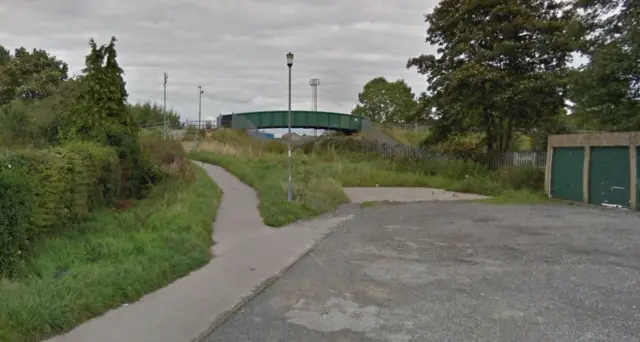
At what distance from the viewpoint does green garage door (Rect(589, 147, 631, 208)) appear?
56.6 feet

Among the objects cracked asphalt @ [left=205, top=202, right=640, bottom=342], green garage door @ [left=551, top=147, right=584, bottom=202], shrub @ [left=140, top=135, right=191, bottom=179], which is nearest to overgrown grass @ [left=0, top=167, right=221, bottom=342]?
cracked asphalt @ [left=205, top=202, right=640, bottom=342]

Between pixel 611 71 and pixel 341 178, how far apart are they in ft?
43.0

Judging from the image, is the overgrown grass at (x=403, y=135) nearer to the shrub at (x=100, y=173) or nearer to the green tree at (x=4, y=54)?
the shrub at (x=100, y=173)

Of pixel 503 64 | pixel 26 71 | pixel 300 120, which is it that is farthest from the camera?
pixel 300 120

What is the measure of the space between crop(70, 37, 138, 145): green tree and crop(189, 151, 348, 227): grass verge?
5747 millimetres

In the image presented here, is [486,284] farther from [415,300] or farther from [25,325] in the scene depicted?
[25,325]

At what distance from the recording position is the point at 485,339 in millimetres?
4898

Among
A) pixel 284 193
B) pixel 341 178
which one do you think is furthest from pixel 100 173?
pixel 341 178

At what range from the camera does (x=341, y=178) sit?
2531 cm

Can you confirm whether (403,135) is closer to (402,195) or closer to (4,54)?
(402,195)

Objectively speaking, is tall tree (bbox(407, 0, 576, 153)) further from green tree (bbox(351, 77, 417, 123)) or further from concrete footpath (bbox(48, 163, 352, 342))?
green tree (bbox(351, 77, 417, 123))

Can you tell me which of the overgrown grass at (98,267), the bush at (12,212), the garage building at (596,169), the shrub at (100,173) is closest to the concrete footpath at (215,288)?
the overgrown grass at (98,267)

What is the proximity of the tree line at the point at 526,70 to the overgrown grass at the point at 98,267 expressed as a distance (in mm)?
17726

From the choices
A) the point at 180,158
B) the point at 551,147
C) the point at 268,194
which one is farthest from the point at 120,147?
the point at 551,147
